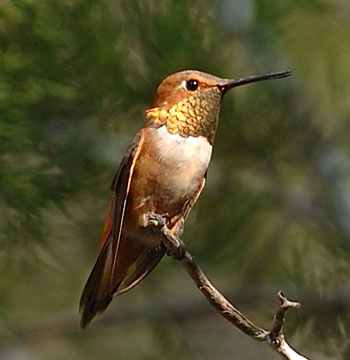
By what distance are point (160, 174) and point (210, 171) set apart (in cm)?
46

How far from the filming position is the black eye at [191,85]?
62.6 inches

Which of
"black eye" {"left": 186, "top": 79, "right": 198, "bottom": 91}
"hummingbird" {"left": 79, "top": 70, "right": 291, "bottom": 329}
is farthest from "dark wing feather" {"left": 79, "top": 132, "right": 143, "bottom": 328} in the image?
"black eye" {"left": 186, "top": 79, "right": 198, "bottom": 91}

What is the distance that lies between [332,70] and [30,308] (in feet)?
2.65

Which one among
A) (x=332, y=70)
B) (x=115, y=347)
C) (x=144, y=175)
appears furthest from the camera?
(x=115, y=347)

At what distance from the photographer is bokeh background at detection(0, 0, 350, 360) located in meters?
1.60

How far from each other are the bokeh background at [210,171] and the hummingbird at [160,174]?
12 cm

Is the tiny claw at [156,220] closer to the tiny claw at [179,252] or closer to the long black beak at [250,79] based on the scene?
the tiny claw at [179,252]

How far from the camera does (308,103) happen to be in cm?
202

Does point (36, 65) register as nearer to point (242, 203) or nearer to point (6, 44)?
point (6, 44)

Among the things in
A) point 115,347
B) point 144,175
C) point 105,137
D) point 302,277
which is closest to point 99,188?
point 105,137

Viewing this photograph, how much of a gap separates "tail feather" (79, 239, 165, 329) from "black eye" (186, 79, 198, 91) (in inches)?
9.3

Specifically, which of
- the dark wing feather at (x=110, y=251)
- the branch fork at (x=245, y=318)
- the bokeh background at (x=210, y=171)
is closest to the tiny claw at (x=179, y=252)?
the branch fork at (x=245, y=318)

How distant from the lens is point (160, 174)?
1547mm

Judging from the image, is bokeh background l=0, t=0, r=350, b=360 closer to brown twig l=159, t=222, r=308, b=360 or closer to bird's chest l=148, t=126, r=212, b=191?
bird's chest l=148, t=126, r=212, b=191
